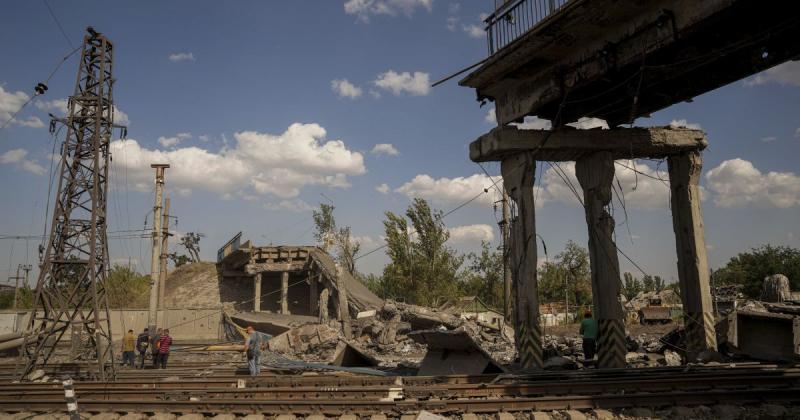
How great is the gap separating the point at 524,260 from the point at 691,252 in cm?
522

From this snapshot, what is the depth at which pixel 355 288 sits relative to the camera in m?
31.5

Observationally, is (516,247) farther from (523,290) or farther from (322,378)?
(322,378)

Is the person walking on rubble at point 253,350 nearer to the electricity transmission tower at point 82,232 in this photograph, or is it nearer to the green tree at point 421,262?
the electricity transmission tower at point 82,232

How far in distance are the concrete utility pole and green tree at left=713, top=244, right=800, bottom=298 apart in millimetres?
57265

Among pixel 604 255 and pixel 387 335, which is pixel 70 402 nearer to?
pixel 604 255

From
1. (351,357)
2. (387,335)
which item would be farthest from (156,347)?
(387,335)

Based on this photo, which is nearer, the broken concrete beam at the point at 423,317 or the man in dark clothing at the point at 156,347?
the man in dark clothing at the point at 156,347

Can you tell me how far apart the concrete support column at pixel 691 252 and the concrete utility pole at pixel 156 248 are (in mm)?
23169

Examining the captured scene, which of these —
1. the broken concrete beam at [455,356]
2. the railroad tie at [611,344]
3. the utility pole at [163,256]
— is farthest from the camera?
the utility pole at [163,256]

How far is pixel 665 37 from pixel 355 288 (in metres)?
24.2

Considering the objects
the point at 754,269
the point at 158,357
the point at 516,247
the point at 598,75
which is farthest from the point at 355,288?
the point at 754,269

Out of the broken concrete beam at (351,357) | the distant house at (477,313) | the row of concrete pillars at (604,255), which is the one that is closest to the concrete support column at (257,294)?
the distant house at (477,313)

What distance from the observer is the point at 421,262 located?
39.8 metres

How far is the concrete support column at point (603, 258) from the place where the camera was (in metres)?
13.5
